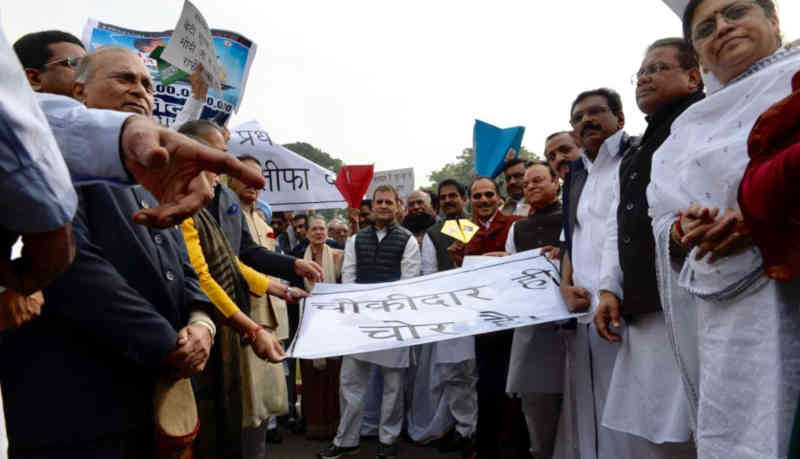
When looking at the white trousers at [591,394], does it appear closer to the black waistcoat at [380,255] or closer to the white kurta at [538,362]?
the white kurta at [538,362]

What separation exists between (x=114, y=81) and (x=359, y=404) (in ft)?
11.8

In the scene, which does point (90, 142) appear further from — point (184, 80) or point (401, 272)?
point (401, 272)

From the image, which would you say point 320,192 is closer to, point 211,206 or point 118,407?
point 211,206

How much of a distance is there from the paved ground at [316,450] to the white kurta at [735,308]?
343 centimetres

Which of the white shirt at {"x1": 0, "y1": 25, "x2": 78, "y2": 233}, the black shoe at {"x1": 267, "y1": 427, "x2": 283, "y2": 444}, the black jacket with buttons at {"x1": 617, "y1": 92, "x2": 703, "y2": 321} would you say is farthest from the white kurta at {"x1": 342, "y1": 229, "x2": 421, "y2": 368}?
the white shirt at {"x1": 0, "y1": 25, "x2": 78, "y2": 233}

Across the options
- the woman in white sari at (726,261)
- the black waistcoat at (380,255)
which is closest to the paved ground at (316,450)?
the black waistcoat at (380,255)

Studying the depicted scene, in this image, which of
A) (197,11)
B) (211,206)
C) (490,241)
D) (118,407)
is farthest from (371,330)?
(197,11)

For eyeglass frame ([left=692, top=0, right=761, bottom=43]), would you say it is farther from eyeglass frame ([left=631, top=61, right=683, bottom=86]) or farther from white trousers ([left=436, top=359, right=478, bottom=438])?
white trousers ([left=436, top=359, right=478, bottom=438])

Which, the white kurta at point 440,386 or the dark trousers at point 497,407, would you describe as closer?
the dark trousers at point 497,407

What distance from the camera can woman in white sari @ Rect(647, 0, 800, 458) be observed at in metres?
1.42

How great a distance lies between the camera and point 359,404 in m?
4.69

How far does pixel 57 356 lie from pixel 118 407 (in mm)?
194

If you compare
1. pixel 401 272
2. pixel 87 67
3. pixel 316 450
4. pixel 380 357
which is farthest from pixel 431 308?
pixel 316 450

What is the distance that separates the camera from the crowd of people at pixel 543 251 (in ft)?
3.06
